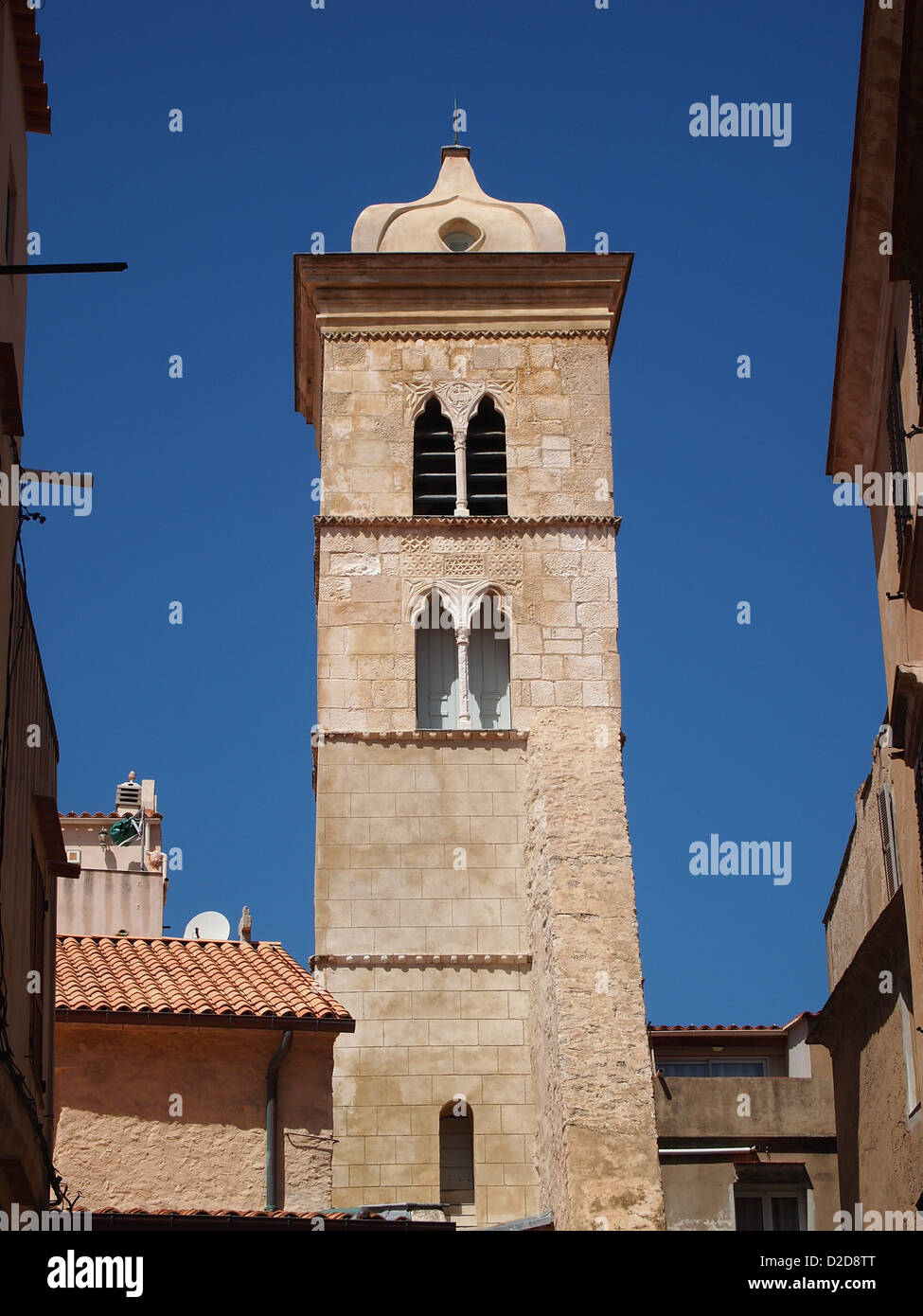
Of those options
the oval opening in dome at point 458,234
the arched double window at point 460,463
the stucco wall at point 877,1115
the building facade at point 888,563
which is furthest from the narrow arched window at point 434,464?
the stucco wall at point 877,1115

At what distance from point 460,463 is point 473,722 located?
13.6ft

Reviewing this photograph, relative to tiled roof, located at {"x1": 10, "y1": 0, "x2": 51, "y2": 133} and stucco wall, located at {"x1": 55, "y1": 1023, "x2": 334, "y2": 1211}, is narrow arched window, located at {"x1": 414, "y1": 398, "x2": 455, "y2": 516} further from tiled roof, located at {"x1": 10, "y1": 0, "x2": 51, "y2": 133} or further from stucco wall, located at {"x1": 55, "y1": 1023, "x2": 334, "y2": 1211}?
tiled roof, located at {"x1": 10, "y1": 0, "x2": 51, "y2": 133}

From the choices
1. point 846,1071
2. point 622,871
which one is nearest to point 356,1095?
point 622,871

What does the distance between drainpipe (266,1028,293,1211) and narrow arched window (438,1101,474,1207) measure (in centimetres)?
708

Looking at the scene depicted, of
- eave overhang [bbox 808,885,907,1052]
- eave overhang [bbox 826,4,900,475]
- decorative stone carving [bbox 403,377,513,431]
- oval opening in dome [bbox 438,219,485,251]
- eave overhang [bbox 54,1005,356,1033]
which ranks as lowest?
eave overhang [bbox 54,1005,356,1033]

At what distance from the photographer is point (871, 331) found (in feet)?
55.1

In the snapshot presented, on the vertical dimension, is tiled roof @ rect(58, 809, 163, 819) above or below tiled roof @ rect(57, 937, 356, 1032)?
above

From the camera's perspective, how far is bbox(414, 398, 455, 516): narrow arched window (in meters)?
31.2

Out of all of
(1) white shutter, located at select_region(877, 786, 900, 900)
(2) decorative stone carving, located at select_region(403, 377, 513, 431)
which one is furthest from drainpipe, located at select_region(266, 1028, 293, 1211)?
(2) decorative stone carving, located at select_region(403, 377, 513, 431)

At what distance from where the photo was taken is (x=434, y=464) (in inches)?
1243

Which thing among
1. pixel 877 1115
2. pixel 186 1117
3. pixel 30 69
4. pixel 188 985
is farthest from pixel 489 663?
pixel 30 69

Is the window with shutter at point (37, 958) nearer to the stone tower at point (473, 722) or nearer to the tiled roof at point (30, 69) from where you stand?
the tiled roof at point (30, 69)

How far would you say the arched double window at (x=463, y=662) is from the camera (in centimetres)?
2956

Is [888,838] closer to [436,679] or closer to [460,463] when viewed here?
[436,679]
